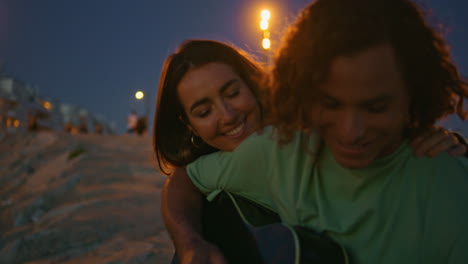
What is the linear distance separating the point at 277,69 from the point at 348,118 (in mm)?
459

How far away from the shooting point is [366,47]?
113 centimetres

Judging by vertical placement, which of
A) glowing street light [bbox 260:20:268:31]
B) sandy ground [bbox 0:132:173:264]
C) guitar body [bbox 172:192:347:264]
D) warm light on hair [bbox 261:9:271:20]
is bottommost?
sandy ground [bbox 0:132:173:264]

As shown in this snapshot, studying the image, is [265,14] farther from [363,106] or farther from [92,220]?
[363,106]

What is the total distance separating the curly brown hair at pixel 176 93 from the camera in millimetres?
2242

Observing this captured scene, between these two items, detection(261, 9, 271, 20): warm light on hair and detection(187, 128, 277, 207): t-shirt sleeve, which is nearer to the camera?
detection(187, 128, 277, 207): t-shirt sleeve

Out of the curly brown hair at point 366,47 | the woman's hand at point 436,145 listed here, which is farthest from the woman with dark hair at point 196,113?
the woman's hand at point 436,145

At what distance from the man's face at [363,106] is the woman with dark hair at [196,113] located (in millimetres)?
768

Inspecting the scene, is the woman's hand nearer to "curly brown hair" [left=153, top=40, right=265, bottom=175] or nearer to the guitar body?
the guitar body

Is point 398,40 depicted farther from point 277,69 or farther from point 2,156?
Answer: point 2,156

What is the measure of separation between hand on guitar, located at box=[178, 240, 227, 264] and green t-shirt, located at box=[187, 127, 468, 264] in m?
0.33

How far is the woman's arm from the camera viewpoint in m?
1.51

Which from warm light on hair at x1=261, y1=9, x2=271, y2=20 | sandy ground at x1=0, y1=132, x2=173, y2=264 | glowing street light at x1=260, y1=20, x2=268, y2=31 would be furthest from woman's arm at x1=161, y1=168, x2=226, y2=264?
warm light on hair at x1=261, y1=9, x2=271, y2=20

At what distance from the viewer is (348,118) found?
118 centimetres

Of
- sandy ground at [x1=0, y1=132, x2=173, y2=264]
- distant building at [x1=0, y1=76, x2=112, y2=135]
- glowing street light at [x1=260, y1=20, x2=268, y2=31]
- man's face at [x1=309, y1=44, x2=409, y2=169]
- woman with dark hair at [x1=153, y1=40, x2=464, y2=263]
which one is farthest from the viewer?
distant building at [x1=0, y1=76, x2=112, y2=135]
